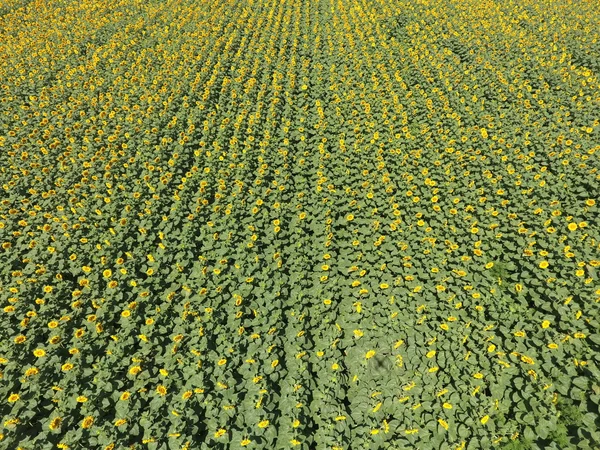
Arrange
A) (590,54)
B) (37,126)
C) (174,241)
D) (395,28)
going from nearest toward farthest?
(174,241) < (37,126) < (590,54) < (395,28)

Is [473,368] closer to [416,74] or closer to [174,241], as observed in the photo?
[174,241]

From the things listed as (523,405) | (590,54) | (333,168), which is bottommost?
(523,405)

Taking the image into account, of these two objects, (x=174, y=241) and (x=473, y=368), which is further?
(x=174, y=241)

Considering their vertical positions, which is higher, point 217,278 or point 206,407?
point 217,278

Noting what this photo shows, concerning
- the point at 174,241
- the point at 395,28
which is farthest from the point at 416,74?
the point at 174,241

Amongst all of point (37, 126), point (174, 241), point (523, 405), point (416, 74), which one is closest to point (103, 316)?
point (174, 241)

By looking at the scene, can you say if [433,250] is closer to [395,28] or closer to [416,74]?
[416,74]

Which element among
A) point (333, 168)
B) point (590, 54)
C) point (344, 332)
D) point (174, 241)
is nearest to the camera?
point (344, 332)
